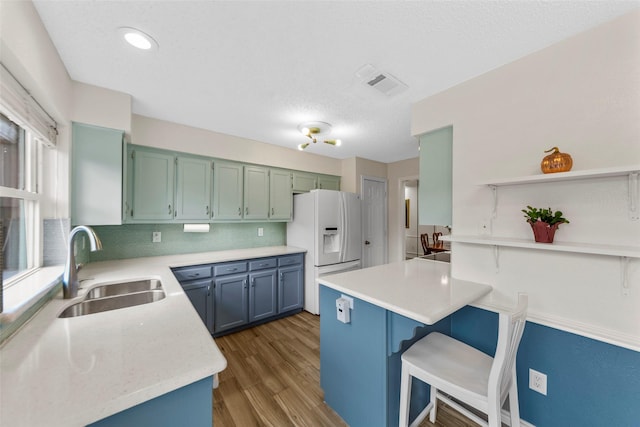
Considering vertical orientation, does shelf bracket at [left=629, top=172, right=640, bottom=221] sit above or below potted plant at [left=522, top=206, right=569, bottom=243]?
above

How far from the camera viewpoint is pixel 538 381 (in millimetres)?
1479

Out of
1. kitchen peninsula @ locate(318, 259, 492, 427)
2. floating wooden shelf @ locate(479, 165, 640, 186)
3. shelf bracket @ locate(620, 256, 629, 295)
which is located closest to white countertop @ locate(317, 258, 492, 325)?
kitchen peninsula @ locate(318, 259, 492, 427)

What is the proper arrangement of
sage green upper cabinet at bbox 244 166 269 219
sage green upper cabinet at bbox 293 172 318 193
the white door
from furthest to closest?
the white door
sage green upper cabinet at bbox 293 172 318 193
sage green upper cabinet at bbox 244 166 269 219

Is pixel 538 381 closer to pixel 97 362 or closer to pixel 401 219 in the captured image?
pixel 97 362

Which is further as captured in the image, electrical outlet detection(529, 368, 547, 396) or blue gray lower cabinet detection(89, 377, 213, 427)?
electrical outlet detection(529, 368, 547, 396)

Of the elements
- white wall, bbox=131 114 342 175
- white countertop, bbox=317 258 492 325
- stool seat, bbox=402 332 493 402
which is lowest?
stool seat, bbox=402 332 493 402

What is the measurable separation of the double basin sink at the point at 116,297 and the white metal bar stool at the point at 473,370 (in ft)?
5.52

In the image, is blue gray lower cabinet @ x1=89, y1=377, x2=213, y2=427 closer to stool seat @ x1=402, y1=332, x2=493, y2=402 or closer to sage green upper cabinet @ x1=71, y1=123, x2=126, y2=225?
stool seat @ x1=402, y1=332, x2=493, y2=402

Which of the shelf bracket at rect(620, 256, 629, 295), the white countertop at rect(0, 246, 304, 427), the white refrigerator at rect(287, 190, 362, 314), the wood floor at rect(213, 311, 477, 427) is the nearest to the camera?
the white countertop at rect(0, 246, 304, 427)

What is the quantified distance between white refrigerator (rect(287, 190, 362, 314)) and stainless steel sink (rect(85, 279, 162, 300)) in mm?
1906

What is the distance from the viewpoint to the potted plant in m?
1.36

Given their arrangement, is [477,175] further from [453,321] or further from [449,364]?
[449,364]

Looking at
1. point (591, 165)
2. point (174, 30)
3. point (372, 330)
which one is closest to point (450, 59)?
point (591, 165)

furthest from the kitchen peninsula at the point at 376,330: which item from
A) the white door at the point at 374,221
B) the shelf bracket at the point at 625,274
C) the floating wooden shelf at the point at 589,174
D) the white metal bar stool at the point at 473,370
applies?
the white door at the point at 374,221
